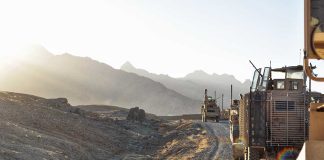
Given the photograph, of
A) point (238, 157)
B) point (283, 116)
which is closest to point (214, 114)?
point (238, 157)

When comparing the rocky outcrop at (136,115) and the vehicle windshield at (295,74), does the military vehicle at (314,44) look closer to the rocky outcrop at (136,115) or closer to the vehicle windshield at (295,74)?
the vehicle windshield at (295,74)

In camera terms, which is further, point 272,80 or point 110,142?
point 110,142

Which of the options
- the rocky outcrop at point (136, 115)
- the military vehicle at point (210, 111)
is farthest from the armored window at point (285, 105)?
the rocky outcrop at point (136, 115)

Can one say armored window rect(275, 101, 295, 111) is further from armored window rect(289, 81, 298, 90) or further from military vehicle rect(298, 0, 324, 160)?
military vehicle rect(298, 0, 324, 160)

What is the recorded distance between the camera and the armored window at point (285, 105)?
42.0 feet

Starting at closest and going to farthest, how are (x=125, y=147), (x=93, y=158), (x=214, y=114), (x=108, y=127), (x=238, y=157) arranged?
(x=238, y=157), (x=93, y=158), (x=125, y=147), (x=108, y=127), (x=214, y=114)

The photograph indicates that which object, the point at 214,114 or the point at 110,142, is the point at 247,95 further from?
the point at 214,114

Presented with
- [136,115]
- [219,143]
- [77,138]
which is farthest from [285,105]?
[136,115]

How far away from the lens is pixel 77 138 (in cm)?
2931

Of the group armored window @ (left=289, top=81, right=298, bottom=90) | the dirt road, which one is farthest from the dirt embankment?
armored window @ (left=289, top=81, right=298, bottom=90)

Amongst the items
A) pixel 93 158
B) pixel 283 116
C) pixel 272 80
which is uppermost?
pixel 272 80

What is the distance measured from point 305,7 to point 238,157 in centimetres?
1354

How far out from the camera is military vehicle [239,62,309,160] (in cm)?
1215

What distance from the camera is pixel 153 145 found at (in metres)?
32.5
